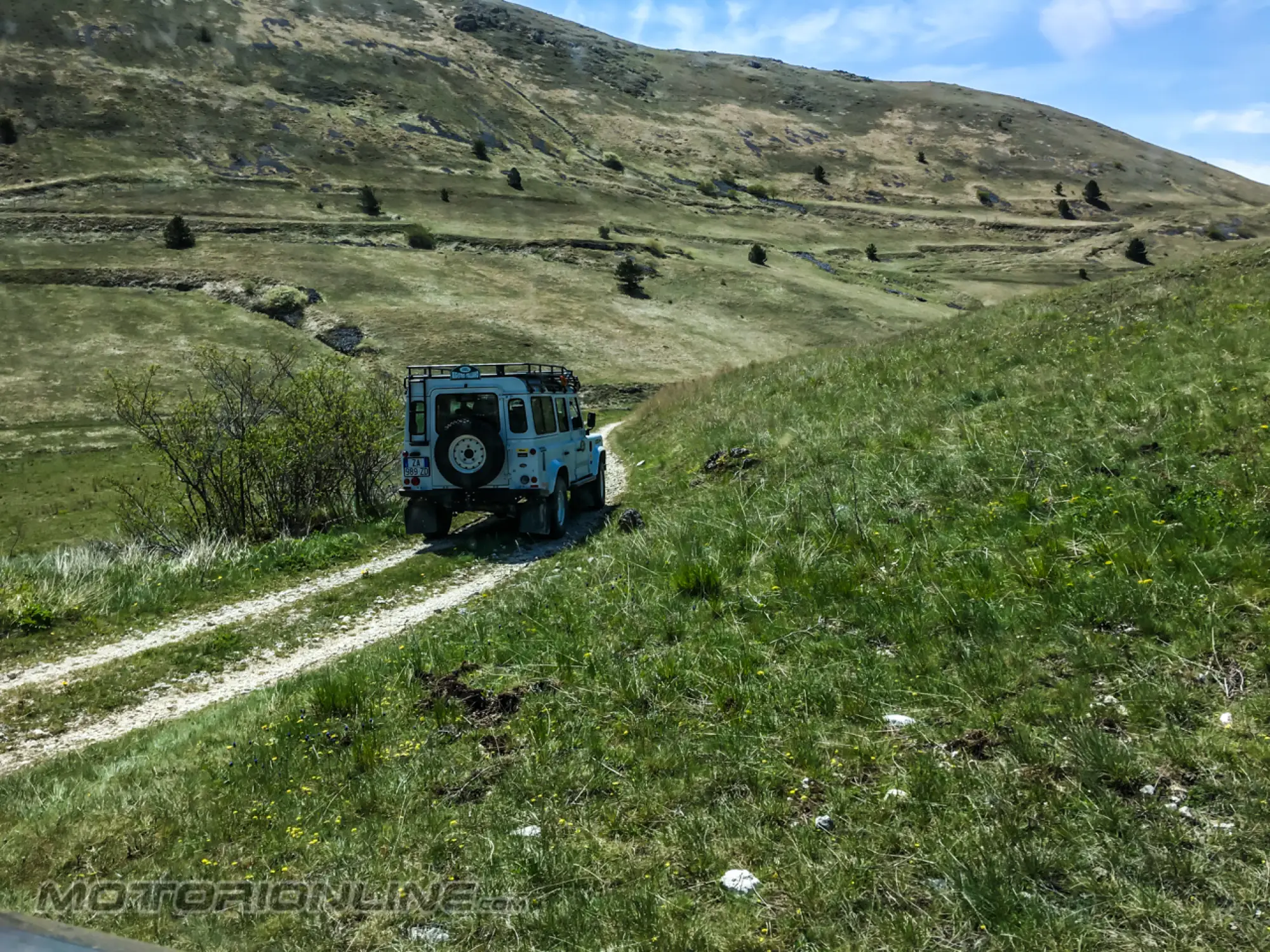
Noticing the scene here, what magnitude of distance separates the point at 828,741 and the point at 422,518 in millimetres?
13597

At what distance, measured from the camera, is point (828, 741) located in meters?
5.35

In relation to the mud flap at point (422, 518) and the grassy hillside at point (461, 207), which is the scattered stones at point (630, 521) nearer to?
the mud flap at point (422, 518)

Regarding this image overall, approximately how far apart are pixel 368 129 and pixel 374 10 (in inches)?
3779

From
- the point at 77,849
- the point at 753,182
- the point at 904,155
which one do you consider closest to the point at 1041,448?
the point at 77,849

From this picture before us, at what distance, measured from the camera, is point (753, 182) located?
149625 millimetres

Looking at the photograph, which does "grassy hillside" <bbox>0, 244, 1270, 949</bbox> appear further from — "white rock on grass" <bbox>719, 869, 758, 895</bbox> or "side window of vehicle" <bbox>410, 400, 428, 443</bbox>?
"side window of vehicle" <bbox>410, 400, 428, 443</bbox>

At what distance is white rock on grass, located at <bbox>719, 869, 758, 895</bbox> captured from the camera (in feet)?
13.7

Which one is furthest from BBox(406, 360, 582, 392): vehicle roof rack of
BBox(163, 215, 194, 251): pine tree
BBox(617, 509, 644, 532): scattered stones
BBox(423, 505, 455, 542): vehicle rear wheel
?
BBox(163, 215, 194, 251): pine tree

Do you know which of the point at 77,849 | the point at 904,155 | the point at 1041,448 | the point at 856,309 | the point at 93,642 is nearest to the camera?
the point at 77,849

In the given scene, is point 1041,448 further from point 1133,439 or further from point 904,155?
point 904,155

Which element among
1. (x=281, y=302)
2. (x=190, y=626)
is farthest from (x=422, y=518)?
(x=281, y=302)

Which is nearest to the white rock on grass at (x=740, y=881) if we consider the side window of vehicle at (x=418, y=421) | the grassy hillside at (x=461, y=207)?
the side window of vehicle at (x=418, y=421)

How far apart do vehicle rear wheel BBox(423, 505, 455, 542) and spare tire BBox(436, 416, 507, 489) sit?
1668mm

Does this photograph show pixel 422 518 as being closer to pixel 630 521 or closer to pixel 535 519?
pixel 535 519
